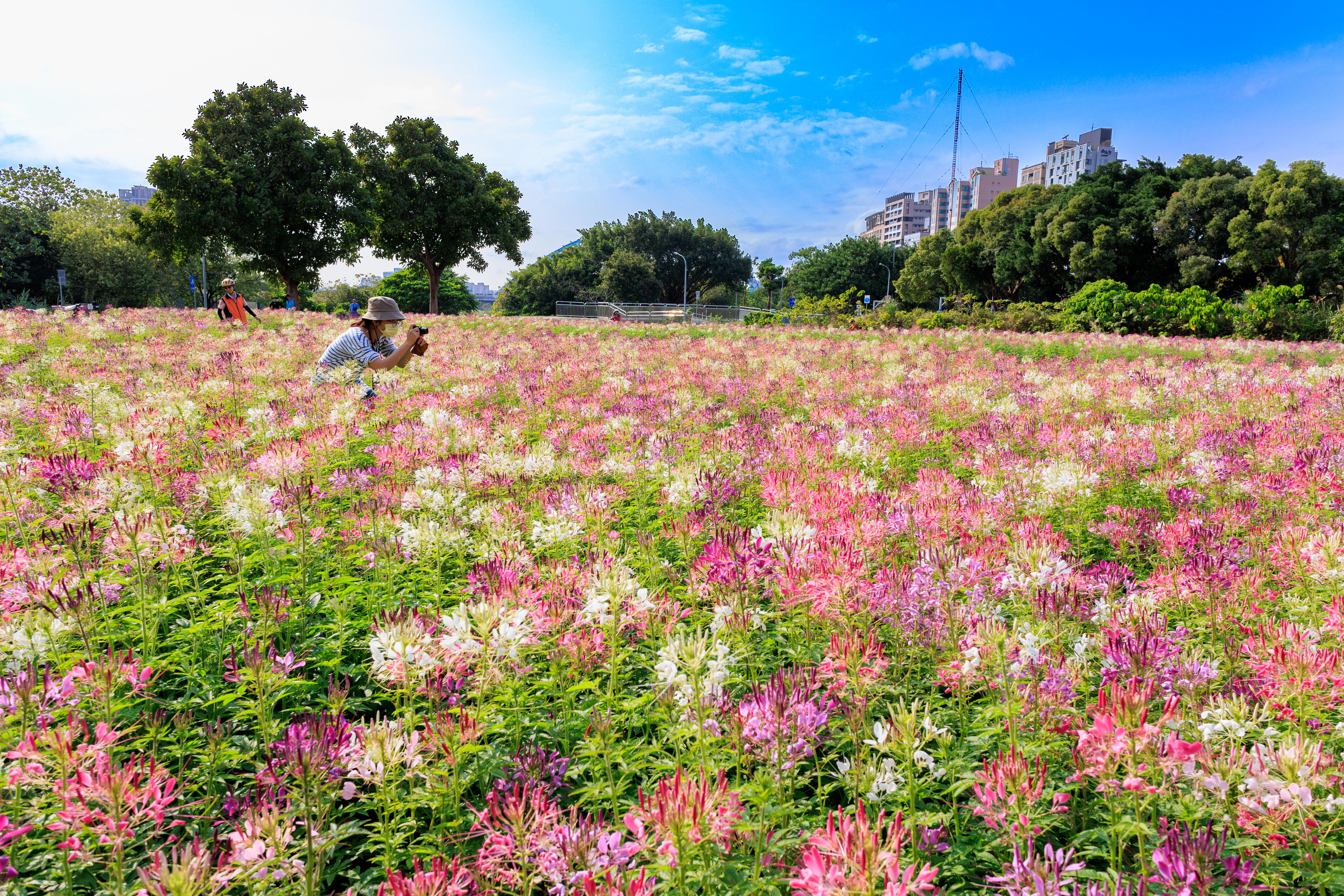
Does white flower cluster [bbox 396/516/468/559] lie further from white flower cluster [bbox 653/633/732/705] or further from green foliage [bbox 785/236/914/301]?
green foliage [bbox 785/236/914/301]

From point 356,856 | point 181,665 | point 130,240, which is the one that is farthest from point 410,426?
point 130,240

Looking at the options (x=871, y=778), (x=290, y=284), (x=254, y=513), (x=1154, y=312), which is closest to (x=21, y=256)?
(x=290, y=284)

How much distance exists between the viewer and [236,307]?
19281 mm

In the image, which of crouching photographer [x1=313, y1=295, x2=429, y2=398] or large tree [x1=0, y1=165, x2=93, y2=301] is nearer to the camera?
crouching photographer [x1=313, y1=295, x2=429, y2=398]

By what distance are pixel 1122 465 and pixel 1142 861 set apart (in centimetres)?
506

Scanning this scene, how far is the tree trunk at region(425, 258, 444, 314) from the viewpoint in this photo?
45625mm

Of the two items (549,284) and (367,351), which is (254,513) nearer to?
(367,351)

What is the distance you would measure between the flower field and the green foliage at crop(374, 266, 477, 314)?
88181mm

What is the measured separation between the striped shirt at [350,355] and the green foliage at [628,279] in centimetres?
8314

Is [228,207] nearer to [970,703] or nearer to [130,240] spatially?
[130,240]

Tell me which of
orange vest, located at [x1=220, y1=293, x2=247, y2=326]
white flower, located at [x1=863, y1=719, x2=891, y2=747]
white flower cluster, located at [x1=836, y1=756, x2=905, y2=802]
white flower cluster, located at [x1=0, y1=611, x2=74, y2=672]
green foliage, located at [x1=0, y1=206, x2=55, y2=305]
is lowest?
white flower cluster, located at [x1=836, y1=756, x2=905, y2=802]

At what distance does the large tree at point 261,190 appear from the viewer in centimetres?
3434

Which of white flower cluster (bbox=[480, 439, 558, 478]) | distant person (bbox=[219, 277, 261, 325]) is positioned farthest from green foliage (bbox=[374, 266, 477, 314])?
white flower cluster (bbox=[480, 439, 558, 478])

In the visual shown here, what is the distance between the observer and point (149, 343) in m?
13.8
